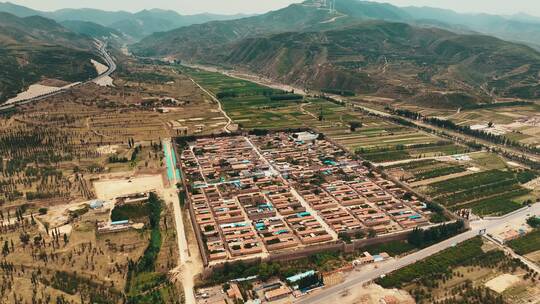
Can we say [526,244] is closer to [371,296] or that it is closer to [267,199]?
[371,296]

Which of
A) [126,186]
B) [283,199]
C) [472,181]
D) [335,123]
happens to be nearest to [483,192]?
[472,181]

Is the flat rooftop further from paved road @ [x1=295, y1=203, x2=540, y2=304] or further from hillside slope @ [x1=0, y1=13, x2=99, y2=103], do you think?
hillside slope @ [x1=0, y1=13, x2=99, y2=103]

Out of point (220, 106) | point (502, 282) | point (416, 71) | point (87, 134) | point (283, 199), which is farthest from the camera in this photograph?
point (416, 71)

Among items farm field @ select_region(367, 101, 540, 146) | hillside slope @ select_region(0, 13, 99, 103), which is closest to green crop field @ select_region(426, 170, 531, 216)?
farm field @ select_region(367, 101, 540, 146)

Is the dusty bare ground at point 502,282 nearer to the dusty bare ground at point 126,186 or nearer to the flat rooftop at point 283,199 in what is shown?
the flat rooftop at point 283,199

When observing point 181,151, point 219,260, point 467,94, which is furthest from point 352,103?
point 219,260
